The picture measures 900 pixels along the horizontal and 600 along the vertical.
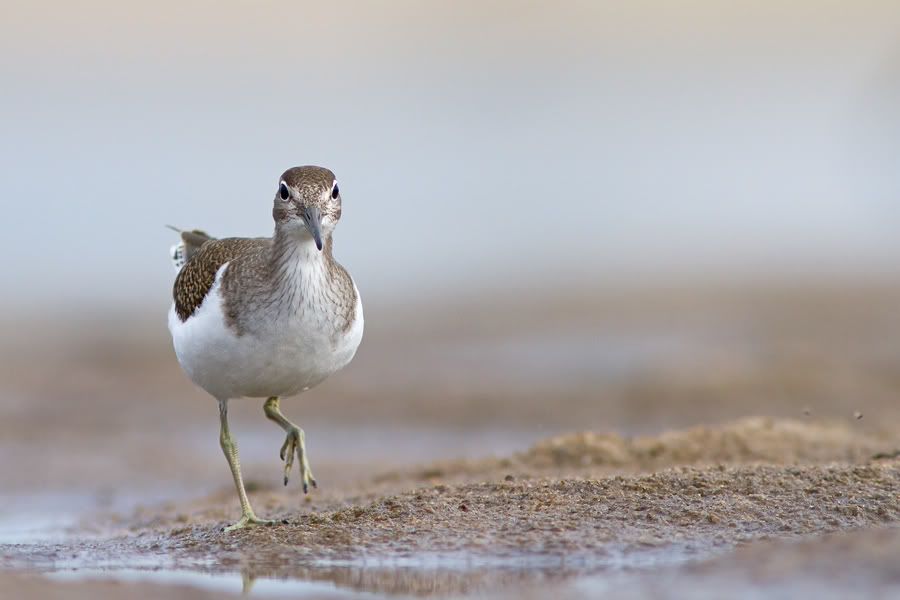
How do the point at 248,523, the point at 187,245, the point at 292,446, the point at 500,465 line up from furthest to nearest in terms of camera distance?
the point at 500,465 → the point at 187,245 → the point at 292,446 → the point at 248,523

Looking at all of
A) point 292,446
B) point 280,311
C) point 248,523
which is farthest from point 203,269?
point 248,523

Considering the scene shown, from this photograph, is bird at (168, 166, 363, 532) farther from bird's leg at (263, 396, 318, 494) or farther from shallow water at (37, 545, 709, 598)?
shallow water at (37, 545, 709, 598)

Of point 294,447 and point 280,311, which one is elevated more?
point 280,311

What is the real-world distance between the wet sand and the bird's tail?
1734mm

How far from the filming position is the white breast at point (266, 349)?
6.89 meters

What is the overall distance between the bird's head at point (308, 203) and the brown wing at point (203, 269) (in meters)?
0.30

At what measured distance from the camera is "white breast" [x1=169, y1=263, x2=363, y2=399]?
6.89m

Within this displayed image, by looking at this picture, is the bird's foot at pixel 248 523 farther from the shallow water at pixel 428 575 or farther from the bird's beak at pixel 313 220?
the bird's beak at pixel 313 220

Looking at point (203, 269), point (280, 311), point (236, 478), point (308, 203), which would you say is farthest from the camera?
point (236, 478)

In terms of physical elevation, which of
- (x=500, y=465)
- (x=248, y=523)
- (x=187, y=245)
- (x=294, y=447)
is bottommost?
(x=248, y=523)

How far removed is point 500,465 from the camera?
953 centimetres

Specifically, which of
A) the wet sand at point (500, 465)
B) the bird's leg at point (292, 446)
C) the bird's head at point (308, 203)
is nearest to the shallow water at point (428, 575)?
the wet sand at point (500, 465)

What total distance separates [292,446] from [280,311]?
129 cm

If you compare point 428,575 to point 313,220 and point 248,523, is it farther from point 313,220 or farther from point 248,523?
point 313,220
